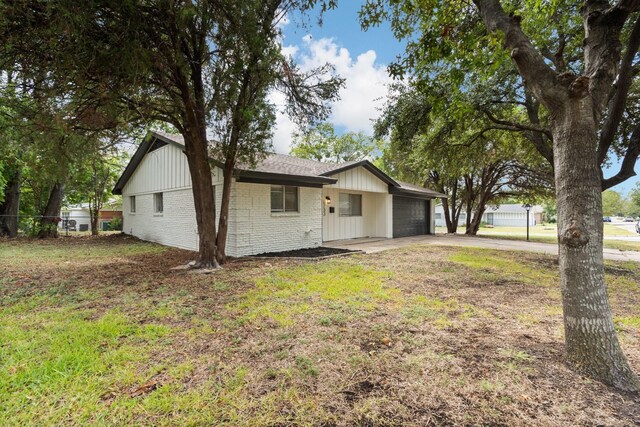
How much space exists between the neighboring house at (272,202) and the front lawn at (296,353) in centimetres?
366

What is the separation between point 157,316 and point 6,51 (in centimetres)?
432

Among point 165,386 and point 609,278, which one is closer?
point 165,386

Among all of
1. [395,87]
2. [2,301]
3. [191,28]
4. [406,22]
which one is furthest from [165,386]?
[395,87]

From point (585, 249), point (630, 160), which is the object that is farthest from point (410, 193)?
point (585, 249)

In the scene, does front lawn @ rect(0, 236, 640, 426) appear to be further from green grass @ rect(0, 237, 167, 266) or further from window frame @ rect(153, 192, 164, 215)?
window frame @ rect(153, 192, 164, 215)

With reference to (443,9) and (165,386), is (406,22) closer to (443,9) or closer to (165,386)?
(443,9)

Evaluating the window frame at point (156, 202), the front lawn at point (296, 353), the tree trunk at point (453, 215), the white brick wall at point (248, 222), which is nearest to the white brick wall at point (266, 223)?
the white brick wall at point (248, 222)

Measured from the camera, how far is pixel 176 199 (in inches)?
460

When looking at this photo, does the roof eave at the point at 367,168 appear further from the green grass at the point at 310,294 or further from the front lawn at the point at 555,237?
the front lawn at the point at 555,237

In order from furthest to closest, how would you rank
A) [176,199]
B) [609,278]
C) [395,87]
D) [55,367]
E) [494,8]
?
[176,199]
[395,87]
[609,278]
[494,8]
[55,367]

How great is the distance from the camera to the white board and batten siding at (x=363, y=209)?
1262 cm

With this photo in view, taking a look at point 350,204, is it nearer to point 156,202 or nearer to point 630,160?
point 156,202

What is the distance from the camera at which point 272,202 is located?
10.1 m

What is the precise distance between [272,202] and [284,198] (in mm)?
508
